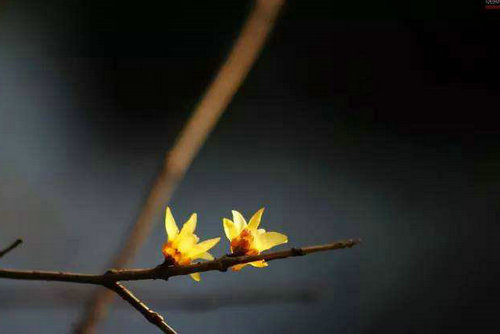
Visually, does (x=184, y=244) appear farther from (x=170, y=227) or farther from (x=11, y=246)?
(x=11, y=246)

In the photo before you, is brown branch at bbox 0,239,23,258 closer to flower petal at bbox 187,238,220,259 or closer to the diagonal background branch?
the diagonal background branch

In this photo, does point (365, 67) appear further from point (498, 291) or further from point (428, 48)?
point (498, 291)

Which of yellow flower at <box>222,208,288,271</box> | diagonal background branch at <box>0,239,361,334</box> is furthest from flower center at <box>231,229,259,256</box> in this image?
diagonal background branch at <box>0,239,361,334</box>

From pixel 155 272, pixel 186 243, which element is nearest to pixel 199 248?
pixel 186 243

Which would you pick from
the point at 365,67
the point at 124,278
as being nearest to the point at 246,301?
the point at 124,278

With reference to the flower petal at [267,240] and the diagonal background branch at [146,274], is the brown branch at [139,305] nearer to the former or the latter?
the diagonal background branch at [146,274]

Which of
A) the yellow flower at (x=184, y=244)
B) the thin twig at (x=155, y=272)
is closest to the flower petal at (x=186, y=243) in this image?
the yellow flower at (x=184, y=244)

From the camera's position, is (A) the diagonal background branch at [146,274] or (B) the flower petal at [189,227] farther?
(B) the flower petal at [189,227]
